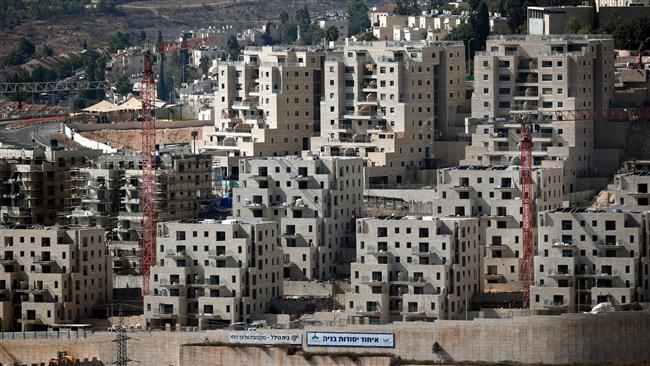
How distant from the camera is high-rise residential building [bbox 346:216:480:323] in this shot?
4331 inches

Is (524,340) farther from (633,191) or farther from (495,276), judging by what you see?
(495,276)

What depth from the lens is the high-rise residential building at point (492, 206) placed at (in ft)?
381

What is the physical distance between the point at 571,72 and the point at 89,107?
40581 mm

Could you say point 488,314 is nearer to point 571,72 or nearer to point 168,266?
point 168,266

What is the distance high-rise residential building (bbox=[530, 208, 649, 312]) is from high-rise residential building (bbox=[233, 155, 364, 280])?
10.2m

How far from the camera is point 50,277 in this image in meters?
114

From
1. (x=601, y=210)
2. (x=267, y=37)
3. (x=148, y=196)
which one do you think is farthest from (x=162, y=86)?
(x=601, y=210)

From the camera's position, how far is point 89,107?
164 m

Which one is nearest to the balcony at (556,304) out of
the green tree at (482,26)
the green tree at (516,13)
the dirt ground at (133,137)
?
the green tree at (482,26)

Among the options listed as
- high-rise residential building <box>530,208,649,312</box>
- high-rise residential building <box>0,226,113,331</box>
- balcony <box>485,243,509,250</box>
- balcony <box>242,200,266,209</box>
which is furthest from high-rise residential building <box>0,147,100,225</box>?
high-rise residential building <box>530,208,649,312</box>

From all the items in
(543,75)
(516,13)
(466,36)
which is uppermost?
(516,13)

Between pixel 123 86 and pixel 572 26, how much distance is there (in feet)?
142

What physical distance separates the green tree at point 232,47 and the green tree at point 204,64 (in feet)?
4.12

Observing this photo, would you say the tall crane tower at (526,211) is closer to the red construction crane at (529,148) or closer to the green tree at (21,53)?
the red construction crane at (529,148)
